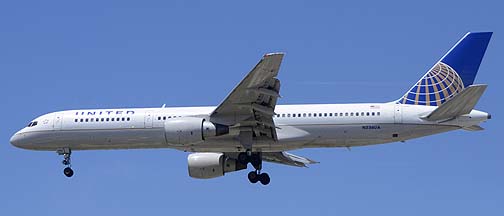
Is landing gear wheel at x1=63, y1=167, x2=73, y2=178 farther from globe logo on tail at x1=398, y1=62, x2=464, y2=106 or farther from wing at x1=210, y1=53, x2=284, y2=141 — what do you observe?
globe logo on tail at x1=398, y1=62, x2=464, y2=106

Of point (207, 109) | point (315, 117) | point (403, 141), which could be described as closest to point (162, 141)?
point (207, 109)

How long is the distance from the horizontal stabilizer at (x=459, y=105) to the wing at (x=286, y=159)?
9258 mm

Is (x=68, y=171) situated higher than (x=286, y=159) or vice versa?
(x=286, y=159)

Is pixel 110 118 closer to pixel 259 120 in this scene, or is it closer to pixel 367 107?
pixel 259 120

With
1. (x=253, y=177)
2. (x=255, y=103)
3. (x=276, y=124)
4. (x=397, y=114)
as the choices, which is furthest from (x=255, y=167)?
(x=397, y=114)

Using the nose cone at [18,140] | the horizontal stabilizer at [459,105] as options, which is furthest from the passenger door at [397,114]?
the nose cone at [18,140]

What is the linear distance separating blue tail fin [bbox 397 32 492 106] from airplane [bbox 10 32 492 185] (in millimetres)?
41

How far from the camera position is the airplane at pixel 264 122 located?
1939 inches

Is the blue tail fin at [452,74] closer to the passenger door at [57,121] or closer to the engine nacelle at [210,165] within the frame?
→ the engine nacelle at [210,165]

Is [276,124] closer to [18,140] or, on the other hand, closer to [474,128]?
[474,128]

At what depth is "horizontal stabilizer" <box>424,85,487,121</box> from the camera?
46.5 meters

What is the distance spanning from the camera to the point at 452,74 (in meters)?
51.6

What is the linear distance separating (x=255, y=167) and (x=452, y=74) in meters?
9.16

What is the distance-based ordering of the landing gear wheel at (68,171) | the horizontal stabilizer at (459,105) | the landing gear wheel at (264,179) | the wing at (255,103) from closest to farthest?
the horizontal stabilizer at (459,105) < the wing at (255,103) < the landing gear wheel at (264,179) < the landing gear wheel at (68,171)
